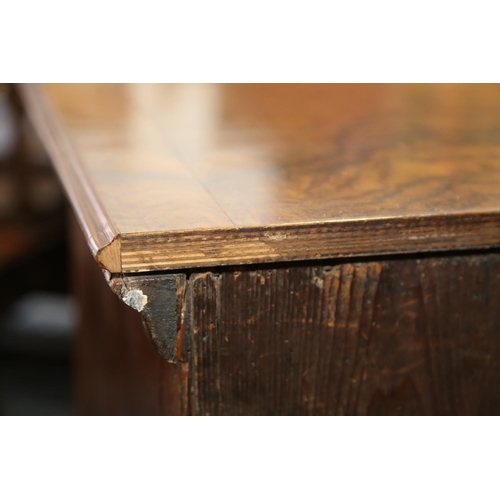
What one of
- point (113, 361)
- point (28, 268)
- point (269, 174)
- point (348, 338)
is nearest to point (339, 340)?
point (348, 338)

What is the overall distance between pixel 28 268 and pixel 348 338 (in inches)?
58.1

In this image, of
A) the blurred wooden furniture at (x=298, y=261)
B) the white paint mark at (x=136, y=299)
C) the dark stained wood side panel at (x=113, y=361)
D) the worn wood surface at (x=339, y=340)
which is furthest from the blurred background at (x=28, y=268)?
the white paint mark at (x=136, y=299)

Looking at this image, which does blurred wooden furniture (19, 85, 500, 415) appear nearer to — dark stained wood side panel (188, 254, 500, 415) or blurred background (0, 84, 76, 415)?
dark stained wood side panel (188, 254, 500, 415)

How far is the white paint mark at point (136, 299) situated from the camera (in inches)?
20.0

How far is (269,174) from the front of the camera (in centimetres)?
64

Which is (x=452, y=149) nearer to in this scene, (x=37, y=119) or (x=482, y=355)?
(x=482, y=355)

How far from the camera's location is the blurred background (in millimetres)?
1731

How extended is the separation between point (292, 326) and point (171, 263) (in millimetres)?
138

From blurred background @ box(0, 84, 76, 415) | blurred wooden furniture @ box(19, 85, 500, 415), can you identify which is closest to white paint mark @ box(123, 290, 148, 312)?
blurred wooden furniture @ box(19, 85, 500, 415)

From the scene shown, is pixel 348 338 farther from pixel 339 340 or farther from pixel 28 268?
pixel 28 268

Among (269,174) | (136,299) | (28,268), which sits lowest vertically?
(136,299)

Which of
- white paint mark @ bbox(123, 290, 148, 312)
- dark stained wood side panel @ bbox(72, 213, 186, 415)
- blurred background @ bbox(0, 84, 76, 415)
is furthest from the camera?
blurred background @ bbox(0, 84, 76, 415)

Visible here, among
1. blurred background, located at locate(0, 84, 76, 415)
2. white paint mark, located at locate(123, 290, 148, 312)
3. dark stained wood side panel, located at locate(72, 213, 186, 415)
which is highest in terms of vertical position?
blurred background, located at locate(0, 84, 76, 415)

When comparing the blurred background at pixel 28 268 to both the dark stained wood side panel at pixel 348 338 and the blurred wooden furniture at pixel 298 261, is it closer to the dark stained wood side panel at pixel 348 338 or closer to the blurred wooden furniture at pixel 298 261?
the blurred wooden furniture at pixel 298 261
